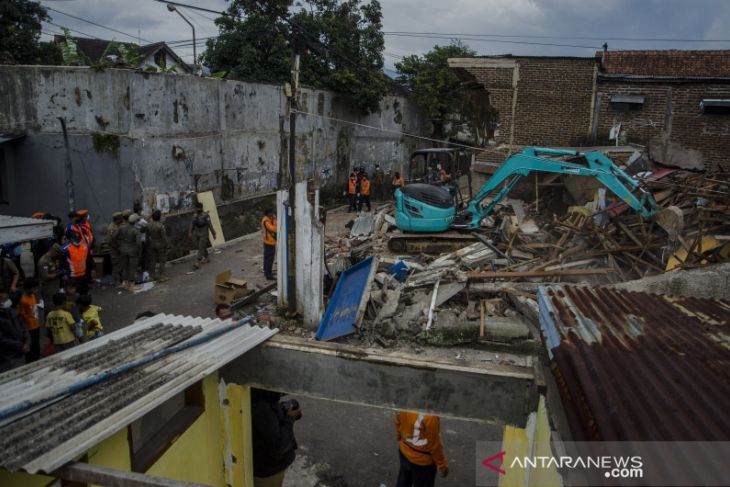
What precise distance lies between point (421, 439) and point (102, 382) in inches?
117

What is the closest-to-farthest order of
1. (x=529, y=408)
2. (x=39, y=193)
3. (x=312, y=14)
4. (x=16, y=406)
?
(x=16, y=406) → (x=529, y=408) → (x=39, y=193) → (x=312, y=14)

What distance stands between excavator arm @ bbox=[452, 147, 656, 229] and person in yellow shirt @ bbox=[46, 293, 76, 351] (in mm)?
9359

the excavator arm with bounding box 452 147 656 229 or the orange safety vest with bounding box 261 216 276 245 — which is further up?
the excavator arm with bounding box 452 147 656 229

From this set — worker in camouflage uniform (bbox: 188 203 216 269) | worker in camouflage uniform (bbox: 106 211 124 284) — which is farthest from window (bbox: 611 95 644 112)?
worker in camouflage uniform (bbox: 106 211 124 284)

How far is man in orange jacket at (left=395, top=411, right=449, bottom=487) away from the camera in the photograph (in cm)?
510

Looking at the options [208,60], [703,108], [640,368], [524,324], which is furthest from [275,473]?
[208,60]

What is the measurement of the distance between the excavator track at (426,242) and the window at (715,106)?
997 centimetres

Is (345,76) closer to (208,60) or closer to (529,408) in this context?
(208,60)

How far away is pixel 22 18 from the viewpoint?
21500 mm

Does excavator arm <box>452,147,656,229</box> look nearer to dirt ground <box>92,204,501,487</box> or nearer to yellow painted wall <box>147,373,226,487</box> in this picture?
dirt ground <box>92,204,501,487</box>

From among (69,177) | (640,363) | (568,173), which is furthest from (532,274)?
(69,177)

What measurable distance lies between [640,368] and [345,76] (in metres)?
20.5

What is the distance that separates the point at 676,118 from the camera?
17.5m

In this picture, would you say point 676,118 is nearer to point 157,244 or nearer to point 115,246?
point 157,244
